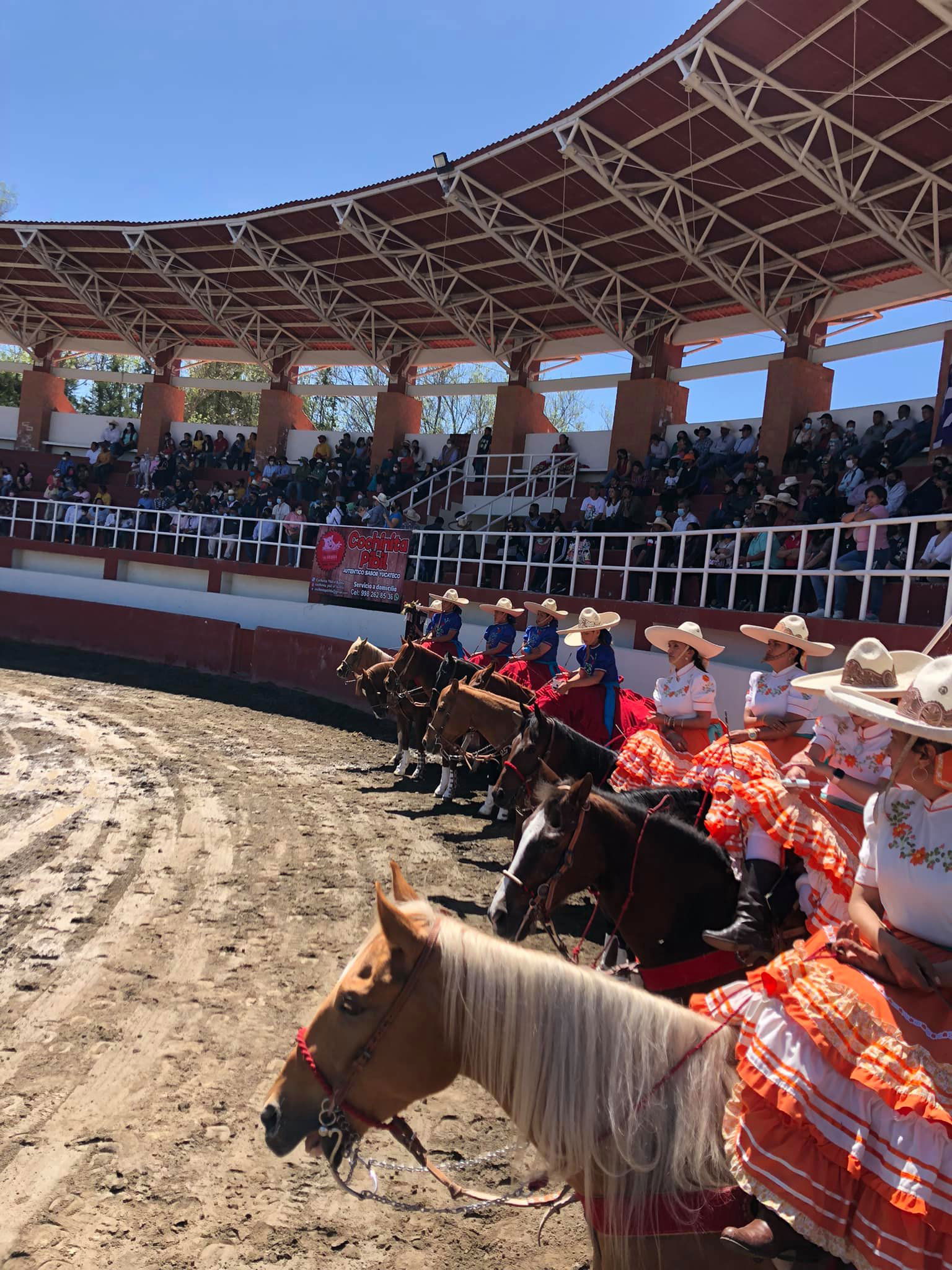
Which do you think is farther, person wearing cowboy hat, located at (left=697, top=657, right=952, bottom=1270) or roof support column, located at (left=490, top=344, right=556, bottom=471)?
roof support column, located at (left=490, top=344, right=556, bottom=471)

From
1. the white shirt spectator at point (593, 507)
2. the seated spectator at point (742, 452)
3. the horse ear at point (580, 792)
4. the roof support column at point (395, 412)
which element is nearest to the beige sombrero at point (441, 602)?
the white shirt spectator at point (593, 507)

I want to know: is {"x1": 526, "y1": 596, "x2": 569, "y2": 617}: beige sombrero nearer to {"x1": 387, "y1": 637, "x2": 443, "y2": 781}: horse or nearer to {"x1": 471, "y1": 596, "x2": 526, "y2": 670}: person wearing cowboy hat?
{"x1": 471, "y1": 596, "x2": 526, "y2": 670}: person wearing cowboy hat

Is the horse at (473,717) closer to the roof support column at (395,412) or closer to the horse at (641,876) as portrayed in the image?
the horse at (641,876)

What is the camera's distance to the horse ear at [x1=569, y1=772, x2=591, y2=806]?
3.86 metres

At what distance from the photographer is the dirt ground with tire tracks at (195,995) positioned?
3.43 metres

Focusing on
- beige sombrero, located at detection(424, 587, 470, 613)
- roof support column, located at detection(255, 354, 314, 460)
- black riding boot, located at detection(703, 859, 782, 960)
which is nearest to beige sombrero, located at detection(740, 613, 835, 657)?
black riding boot, located at detection(703, 859, 782, 960)

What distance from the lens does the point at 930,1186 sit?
6.42 feet

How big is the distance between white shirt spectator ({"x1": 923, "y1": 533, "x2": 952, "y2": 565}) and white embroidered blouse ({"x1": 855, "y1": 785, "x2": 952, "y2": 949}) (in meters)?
7.54

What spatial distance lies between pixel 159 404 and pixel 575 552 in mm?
19608

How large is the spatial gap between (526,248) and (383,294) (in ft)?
19.8

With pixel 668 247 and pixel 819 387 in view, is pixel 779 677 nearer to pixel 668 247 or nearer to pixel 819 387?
pixel 819 387

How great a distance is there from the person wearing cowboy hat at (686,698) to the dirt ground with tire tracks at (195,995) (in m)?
1.93

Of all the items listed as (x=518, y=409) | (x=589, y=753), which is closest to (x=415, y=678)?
(x=589, y=753)

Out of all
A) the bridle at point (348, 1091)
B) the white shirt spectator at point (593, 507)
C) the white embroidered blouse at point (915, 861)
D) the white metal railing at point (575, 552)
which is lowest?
the bridle at point (348, 1091)
